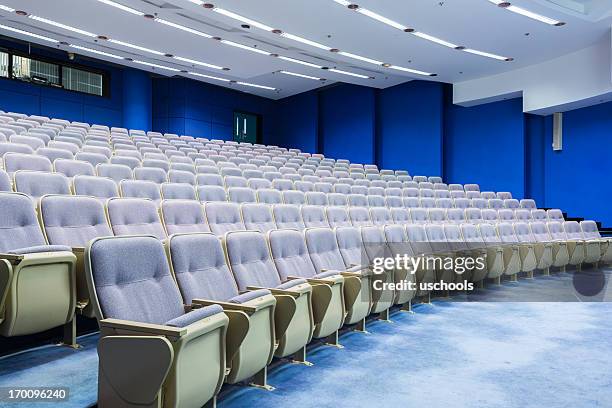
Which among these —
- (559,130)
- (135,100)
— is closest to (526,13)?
(559,130)

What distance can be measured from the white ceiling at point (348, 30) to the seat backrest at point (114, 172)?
5.85 ft

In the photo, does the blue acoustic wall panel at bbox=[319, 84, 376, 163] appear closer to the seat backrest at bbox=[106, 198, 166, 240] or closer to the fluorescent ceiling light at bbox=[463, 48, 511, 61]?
the fluorescent ceiling light at bbox=[463, 48, 511, 61]

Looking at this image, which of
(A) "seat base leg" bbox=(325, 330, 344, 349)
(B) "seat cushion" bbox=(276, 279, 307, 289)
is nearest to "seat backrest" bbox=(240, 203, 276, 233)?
(A) "seat base leg" bbox=(325, 330, 344, 349)

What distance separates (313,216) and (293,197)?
1.11 feet

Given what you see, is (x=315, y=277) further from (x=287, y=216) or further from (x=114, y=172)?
(x=114, y=172)

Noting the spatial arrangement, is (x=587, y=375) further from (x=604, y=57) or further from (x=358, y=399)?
(x=604, y=57)

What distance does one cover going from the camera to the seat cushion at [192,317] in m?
0.70

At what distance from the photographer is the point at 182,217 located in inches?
60.1

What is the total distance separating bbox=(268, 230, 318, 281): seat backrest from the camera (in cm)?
132

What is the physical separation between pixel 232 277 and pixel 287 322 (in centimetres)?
19

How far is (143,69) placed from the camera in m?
5.15

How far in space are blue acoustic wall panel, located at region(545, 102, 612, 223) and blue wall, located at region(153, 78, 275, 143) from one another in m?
3.63

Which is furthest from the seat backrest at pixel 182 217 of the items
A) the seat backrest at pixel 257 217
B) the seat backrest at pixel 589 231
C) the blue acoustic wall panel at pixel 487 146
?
the blue acoustic wall panel at pixel 487 146

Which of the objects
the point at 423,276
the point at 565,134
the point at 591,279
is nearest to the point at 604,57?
the point at 565,134
